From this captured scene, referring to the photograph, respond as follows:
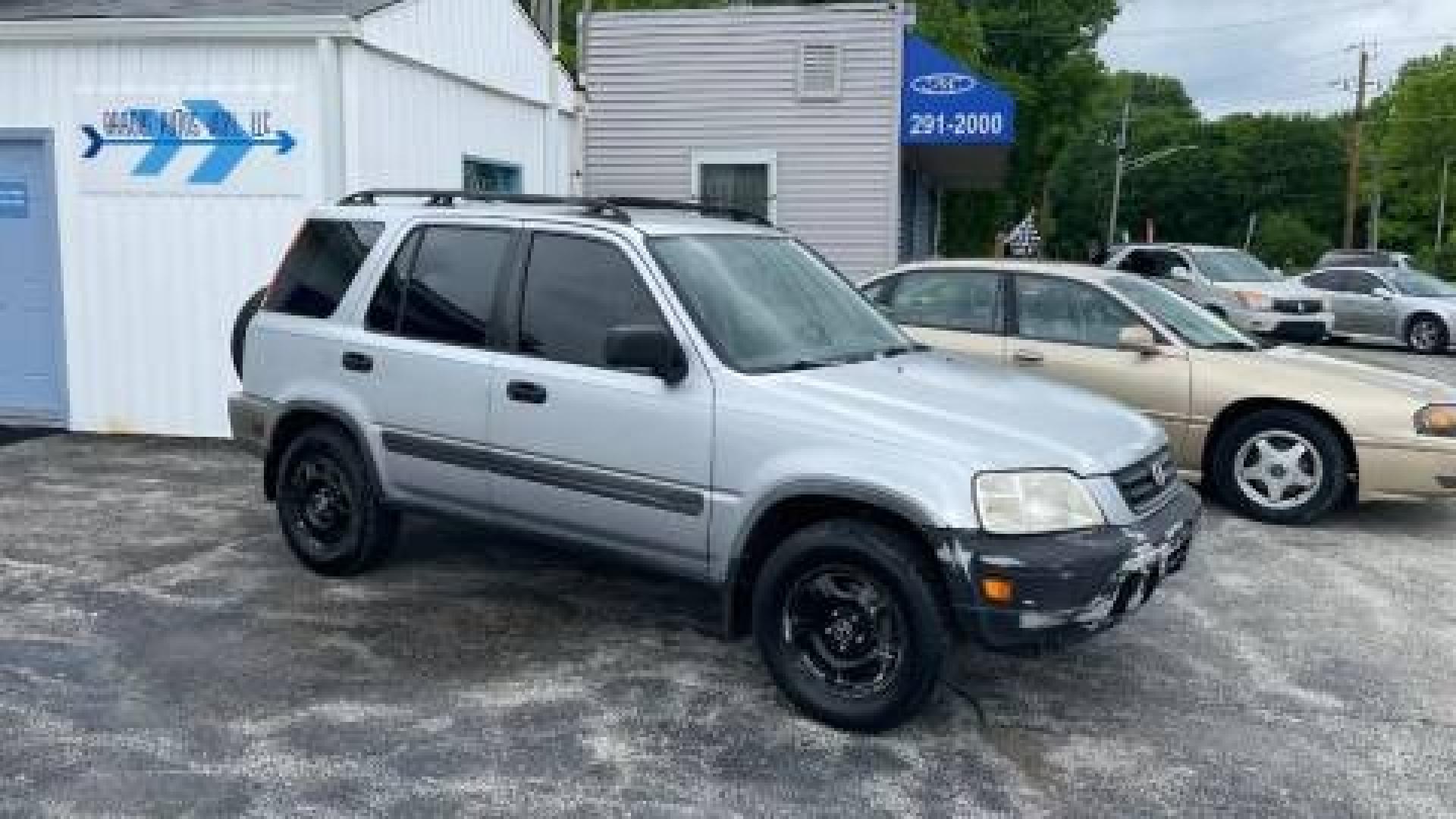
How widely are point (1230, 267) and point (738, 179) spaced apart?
844cm

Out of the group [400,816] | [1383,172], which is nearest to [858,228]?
[400,816]

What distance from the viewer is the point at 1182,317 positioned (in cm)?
848

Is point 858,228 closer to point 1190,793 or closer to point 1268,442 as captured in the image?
point 1268,442

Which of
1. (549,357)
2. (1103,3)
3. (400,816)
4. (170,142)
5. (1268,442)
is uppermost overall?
(1103,3)

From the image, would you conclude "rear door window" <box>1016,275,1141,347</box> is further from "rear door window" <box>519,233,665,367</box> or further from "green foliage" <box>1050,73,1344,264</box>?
"green foliage" <box>1050,73,1344,264</box>

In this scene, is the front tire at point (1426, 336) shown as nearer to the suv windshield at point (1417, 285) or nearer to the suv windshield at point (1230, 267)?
the suv windshield at point (1417, 285)

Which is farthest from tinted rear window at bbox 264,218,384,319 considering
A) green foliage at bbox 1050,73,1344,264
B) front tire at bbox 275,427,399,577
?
green foliage at bbox 1050,73,1344,264

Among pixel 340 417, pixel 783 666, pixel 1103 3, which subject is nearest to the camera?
pixel 783 666

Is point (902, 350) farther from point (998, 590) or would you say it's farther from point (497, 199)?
point (497, 199)

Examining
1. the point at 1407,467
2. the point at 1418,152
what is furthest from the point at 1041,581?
the point at 1418,152

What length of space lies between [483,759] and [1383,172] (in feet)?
253

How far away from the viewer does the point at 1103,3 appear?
1469 inches

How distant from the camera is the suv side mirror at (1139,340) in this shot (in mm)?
7883

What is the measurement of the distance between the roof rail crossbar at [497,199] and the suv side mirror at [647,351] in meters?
0.77
